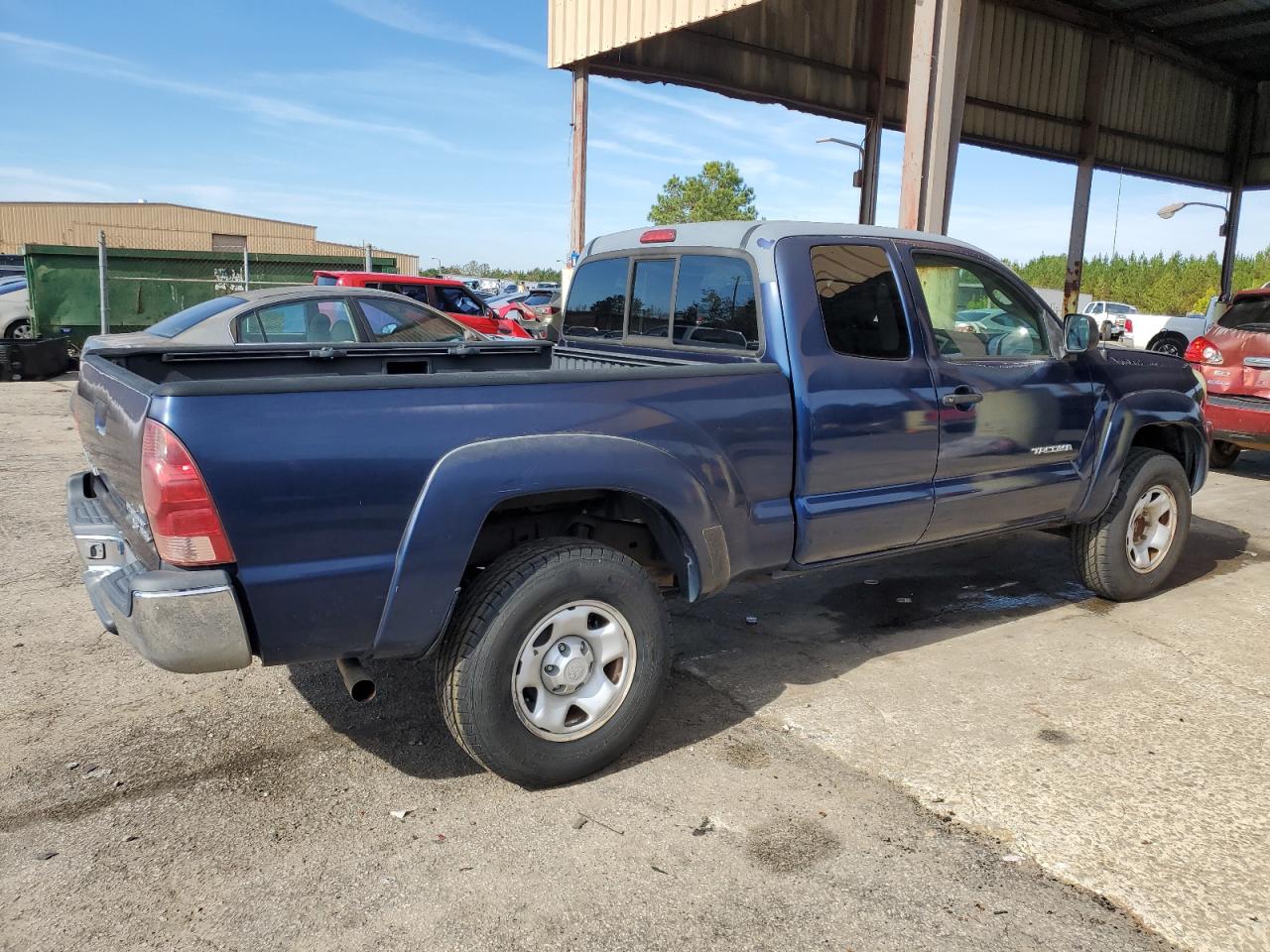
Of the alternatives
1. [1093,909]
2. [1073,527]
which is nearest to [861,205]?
[1073,527]

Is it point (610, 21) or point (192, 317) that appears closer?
point (192, 317)

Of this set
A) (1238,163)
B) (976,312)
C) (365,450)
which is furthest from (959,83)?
(1238,163)

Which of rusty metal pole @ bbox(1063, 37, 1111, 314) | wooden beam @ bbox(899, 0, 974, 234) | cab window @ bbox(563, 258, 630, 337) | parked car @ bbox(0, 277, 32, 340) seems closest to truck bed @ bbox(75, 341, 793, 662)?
cab window @ bbox(563, 258, 630, 337)

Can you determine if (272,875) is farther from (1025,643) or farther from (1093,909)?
(1025,643)

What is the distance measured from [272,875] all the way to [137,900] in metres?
0.34

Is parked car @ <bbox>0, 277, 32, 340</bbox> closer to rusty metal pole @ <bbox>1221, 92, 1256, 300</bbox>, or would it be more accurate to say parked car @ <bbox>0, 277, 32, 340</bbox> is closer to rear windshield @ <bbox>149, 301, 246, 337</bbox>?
rear windshield @ <bbox>149, 301, 246, 337</bbox>

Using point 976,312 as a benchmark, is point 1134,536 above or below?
below

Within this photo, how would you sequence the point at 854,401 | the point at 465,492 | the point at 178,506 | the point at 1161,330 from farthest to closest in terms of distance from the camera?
the point at 1161,330
the point at 854,401
the point at 465,492
the point at 178,506

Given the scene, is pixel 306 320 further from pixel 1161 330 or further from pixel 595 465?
pixel 1161 330

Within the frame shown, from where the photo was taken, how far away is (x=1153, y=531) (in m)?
5.27

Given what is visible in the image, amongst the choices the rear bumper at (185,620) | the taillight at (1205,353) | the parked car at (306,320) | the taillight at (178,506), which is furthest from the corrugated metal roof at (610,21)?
the rear bumper at (185,620)

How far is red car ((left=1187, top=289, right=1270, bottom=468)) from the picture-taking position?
8.37 metres

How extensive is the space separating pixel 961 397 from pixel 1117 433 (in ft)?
4.25

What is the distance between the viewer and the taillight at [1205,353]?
8758mm
